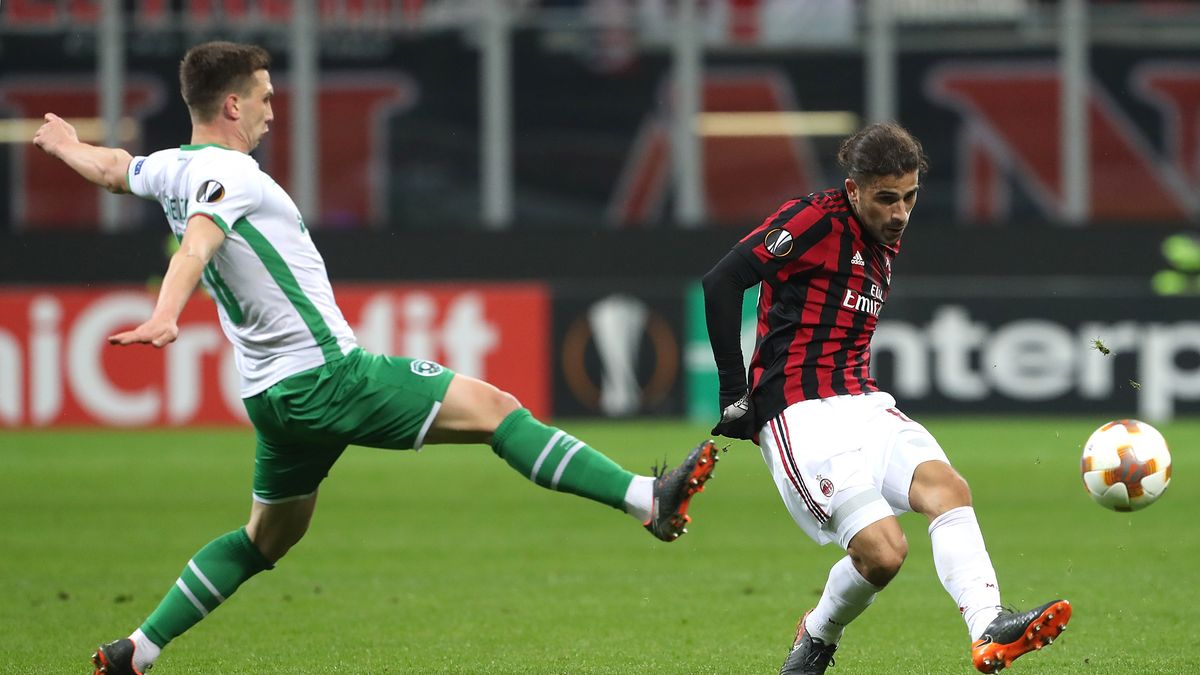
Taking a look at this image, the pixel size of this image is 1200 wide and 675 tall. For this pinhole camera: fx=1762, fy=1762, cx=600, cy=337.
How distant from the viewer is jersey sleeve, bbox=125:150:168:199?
5480mm

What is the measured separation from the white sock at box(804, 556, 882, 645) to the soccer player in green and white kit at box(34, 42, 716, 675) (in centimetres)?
68

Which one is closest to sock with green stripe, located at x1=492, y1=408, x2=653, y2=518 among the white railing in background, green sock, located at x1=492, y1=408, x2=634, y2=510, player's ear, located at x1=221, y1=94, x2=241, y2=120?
green sock, located at x1=492, y1=408, x2=634, y2=510

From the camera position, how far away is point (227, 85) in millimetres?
5484

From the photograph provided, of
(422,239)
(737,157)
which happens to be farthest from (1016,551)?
(737,157)

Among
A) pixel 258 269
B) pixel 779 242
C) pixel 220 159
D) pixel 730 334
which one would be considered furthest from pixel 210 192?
pixel 779 242

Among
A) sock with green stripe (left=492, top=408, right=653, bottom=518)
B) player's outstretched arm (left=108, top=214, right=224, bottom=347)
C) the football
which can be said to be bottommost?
the football

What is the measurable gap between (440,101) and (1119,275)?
8250 millimetres

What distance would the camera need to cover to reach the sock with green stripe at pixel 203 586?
584cm

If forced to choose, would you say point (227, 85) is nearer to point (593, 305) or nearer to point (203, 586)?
point (203, 586)

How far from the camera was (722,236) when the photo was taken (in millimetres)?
18547

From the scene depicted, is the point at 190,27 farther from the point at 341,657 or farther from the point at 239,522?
the point at 341,657

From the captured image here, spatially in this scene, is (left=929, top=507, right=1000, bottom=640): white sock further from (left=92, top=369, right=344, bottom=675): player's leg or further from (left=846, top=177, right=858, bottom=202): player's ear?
(left=92, top=369, right=344, bottom=675): player's leg

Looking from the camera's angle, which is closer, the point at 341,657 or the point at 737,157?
the point at 341,657

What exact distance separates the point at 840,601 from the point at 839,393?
0.67 metres
